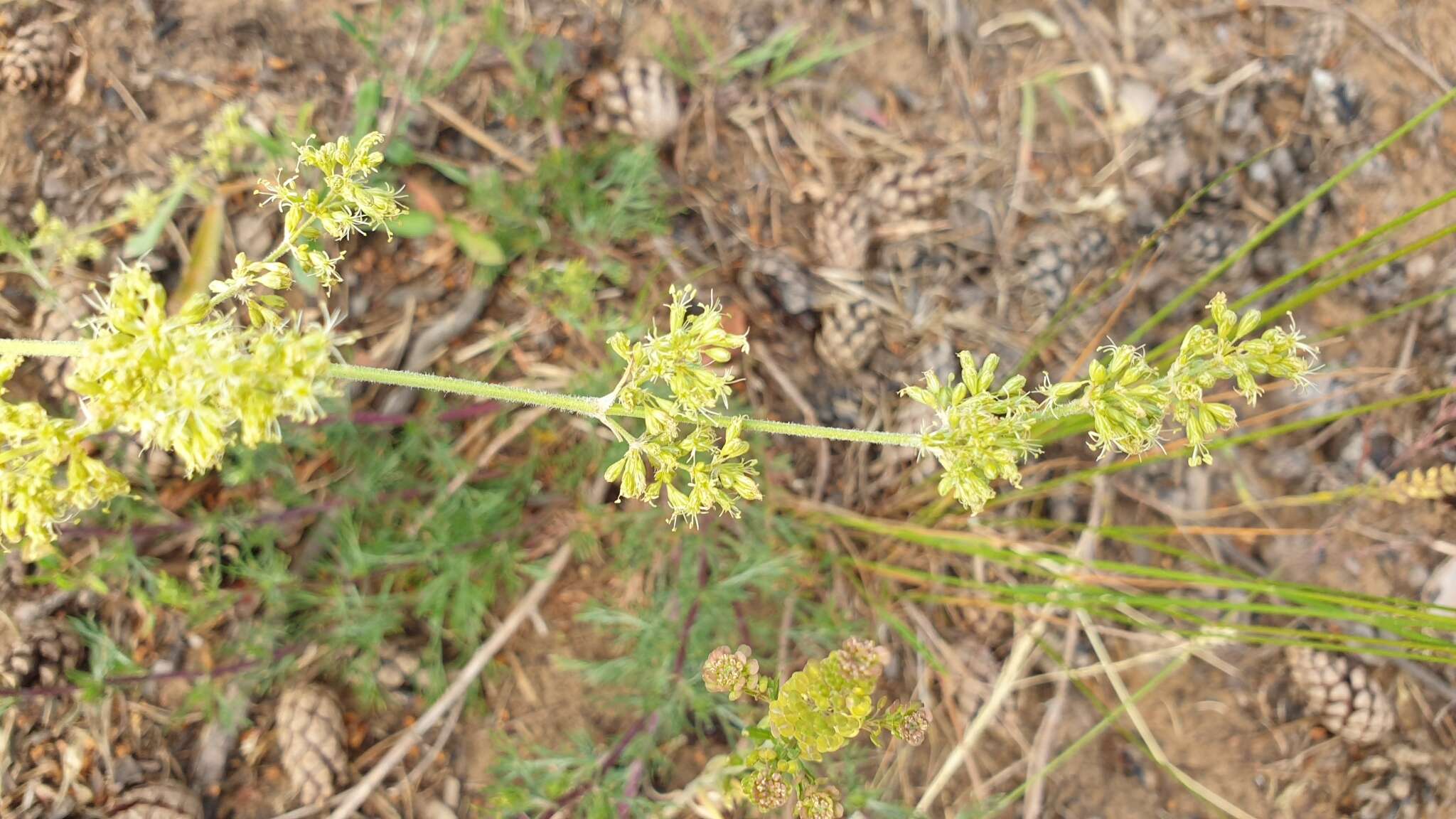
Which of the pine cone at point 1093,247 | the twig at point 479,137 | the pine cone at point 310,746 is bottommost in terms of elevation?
the pine cone at point 310,746

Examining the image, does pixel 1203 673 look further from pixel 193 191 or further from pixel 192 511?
pixel 193 191

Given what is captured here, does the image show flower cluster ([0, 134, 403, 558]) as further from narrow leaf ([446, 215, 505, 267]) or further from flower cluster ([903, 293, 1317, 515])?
narrow leaf ([446, 215, 505, 267])

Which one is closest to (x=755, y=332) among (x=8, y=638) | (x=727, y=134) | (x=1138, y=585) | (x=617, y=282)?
(x=617, y=282)

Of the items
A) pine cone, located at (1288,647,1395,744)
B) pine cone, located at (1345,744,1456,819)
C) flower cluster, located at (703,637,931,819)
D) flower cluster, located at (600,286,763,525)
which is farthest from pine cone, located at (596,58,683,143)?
pine cone, located at (1345,744,1456,819)

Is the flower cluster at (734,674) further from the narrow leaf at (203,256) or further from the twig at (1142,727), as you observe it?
the narrow leaf at (203,256)

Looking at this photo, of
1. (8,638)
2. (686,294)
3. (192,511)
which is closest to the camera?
(686,294)

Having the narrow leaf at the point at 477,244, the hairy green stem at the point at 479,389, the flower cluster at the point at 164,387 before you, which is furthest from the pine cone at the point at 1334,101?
the flower cluster at the point at 164,387
